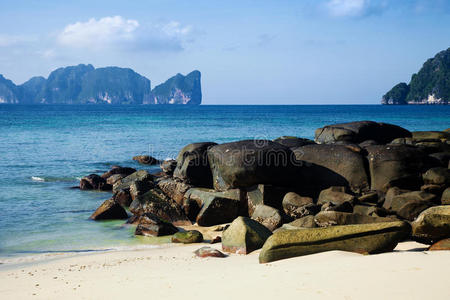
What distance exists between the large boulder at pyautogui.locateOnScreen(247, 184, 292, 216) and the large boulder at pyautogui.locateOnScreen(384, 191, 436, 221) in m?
2.56

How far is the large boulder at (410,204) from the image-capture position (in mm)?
9641

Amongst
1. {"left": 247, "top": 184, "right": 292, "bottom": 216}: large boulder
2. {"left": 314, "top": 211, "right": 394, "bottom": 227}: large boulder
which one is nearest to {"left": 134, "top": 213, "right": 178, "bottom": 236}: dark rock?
{"left": 247, "top": 184, "right": 292, "bottom": 216}: large boulder

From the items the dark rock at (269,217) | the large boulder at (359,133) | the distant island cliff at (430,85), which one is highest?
the distant island cliff at (430,85)

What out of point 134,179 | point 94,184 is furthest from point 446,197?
point 94,184

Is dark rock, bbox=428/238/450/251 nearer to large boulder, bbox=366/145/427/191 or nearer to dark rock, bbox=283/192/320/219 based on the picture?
dark rock, bbox=283/192/320/219

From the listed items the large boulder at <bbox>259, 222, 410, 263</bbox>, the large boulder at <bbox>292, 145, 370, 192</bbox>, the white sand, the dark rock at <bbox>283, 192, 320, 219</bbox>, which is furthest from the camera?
the large boulder at <bbox>292, 145, 370, 192</bbox>

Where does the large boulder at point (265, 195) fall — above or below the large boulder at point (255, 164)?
below

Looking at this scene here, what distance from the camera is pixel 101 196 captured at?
579 inches

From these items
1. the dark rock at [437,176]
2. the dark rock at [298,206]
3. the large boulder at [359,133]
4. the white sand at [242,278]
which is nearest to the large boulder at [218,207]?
the dark rock at [298,206]

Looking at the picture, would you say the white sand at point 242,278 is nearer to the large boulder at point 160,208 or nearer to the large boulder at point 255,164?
the large boulder at point 160,208

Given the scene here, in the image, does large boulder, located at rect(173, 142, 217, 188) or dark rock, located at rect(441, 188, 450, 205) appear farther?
large boulder, located at rect(173, 142, 217, 188)

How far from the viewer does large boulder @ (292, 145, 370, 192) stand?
38.9ft

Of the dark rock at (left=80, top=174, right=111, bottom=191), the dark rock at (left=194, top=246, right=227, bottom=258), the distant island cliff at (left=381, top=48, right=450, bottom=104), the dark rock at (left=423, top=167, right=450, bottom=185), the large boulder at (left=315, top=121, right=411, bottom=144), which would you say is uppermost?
the distant island cliff at (left=381, top=48, right=450, bottom=104)

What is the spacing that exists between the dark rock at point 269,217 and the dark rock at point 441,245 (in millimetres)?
3241
